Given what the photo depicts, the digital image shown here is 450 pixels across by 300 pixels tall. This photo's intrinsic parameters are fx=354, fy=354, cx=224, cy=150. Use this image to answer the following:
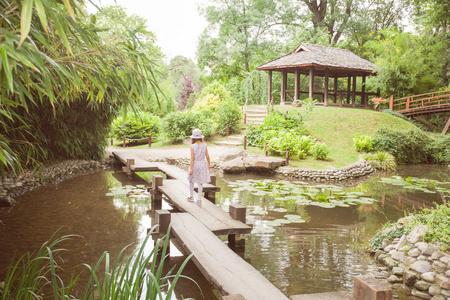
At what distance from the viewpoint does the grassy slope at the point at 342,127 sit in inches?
562

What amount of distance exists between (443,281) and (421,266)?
338 millimetres

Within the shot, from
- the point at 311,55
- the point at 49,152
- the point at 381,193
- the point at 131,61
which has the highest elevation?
the point at 311,55

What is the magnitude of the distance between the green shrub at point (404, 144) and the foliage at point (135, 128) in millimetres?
11365

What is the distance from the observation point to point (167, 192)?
724cm

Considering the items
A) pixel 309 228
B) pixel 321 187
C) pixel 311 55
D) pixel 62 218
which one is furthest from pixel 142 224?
pixel 311 55

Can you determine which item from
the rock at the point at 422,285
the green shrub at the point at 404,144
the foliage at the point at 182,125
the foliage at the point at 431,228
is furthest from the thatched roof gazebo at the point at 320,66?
the rock at the point at 422,285

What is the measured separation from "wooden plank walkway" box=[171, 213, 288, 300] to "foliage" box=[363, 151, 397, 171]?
11.2m

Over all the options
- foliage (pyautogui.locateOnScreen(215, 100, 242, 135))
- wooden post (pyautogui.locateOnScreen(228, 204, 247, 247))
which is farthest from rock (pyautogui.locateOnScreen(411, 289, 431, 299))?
foliage (pyautogui.locateOnScreen(215, 100, 242, 135))

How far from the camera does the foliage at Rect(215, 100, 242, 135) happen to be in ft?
61.7

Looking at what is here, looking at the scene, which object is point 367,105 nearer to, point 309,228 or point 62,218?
point 309,228

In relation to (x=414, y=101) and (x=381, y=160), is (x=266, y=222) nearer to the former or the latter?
(x=381, y=160)

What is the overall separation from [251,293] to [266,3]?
28.8 meters

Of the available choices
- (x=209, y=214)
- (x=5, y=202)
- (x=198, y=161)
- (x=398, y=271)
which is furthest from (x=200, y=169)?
(x=5, y=202)

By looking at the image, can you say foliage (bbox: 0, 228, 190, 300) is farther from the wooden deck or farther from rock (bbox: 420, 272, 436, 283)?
rock (bbox: 420, 272, 436, 283)
